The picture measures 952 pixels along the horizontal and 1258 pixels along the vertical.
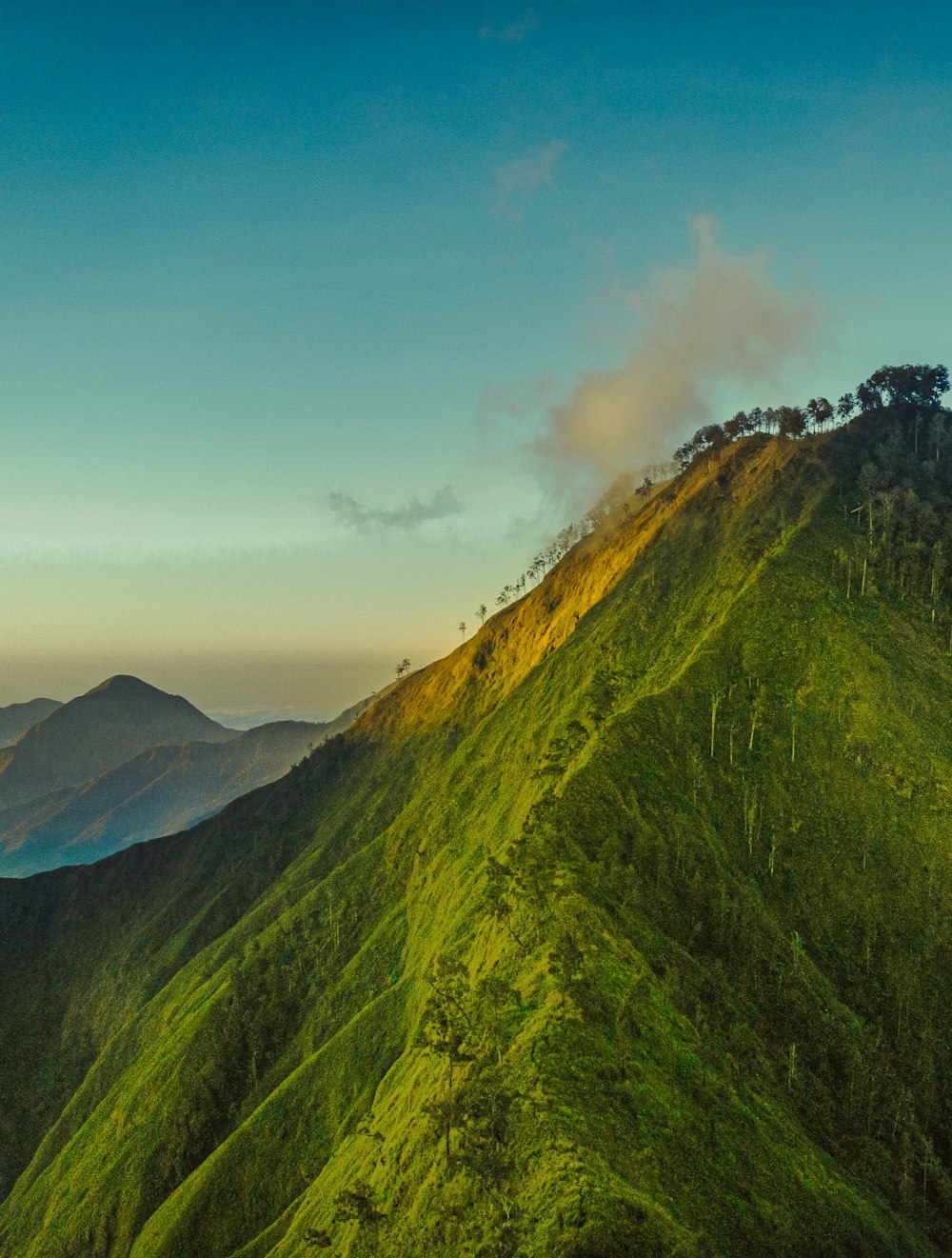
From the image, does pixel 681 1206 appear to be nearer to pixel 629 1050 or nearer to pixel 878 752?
pixel 629 1050

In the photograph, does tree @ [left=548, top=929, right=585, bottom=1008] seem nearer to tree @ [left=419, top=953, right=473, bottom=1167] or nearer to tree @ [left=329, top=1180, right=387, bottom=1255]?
tree @ [left=419, top=953, right=473, bottom=1167]

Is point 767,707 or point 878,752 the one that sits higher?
point 767,707

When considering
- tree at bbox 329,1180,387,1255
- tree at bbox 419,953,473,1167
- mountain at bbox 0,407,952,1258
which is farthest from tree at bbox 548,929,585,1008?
tree at bbox 329,1180,387,1255

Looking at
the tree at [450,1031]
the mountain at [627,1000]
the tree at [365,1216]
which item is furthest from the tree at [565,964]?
the tree at [365,1216]

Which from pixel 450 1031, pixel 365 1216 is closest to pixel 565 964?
pixel 450 1031

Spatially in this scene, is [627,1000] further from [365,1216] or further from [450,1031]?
[365,1216]

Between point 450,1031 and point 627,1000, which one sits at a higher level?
point 627,1000

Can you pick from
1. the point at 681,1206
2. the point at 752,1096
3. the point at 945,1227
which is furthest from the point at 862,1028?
the point at 681,1206

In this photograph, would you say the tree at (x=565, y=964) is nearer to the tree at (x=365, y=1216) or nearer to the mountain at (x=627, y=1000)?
the mountain at (x=627, y=1000)
